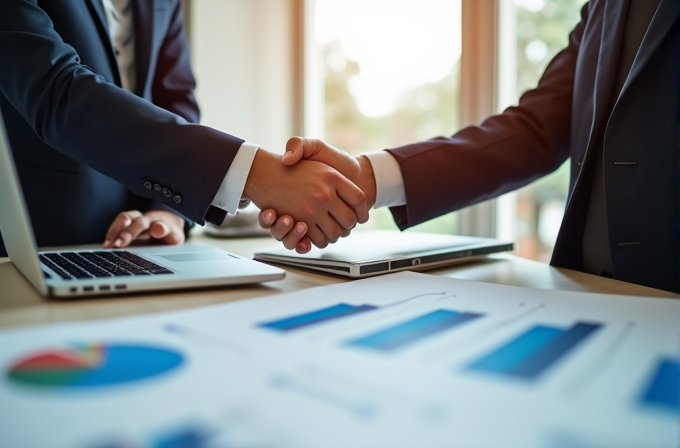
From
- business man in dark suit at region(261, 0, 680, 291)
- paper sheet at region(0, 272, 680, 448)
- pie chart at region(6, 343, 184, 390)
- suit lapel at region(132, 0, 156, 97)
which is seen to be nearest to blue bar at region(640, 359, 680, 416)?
paper sheet at region(0, 272, 680, 448)

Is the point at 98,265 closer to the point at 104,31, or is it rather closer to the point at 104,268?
the point at 104,268

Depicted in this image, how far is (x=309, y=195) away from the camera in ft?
2.82

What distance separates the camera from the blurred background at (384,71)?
163 cm

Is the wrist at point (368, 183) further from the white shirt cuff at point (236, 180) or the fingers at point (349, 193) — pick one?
the white shirt cuff at point (236, 180)

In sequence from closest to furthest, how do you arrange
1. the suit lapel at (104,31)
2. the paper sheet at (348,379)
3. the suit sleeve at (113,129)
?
the paper sheet at (348,379)
the suit sleeve at (113,129)
the suit lapel at (104,31)

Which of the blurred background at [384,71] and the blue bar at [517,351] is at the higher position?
the blurred background at [384,71]

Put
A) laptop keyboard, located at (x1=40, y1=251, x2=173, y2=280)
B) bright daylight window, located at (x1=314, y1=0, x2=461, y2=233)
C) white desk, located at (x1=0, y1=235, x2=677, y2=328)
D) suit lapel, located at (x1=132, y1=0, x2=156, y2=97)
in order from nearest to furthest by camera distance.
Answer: white desk, located at (x1=0, y1=235, x2=677, y2=328)
laptop keyboard, located at (x1=40, y1=251, x2=173, y2=280)
suit lapel, located at (x1=132, y1=0, x2=156, y2=97)
bright daylight window, located at (x1=314, y1=0, x2=461, y2=233)

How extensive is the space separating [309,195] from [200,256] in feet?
0.66

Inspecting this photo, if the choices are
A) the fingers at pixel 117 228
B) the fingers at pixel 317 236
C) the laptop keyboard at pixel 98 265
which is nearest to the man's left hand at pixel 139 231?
the fingers at pixel 117 228

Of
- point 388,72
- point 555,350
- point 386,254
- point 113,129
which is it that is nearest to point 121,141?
point 113,129

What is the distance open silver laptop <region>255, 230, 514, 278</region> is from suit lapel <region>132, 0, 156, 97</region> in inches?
26.7

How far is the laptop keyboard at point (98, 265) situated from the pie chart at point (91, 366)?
0.88ft

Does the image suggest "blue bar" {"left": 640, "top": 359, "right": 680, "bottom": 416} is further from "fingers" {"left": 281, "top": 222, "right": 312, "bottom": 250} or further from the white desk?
"fingers" {"left": 281, "top": 222, "right": 312, "bottom": 250}

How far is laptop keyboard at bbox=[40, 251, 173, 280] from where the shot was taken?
0.65 metres
